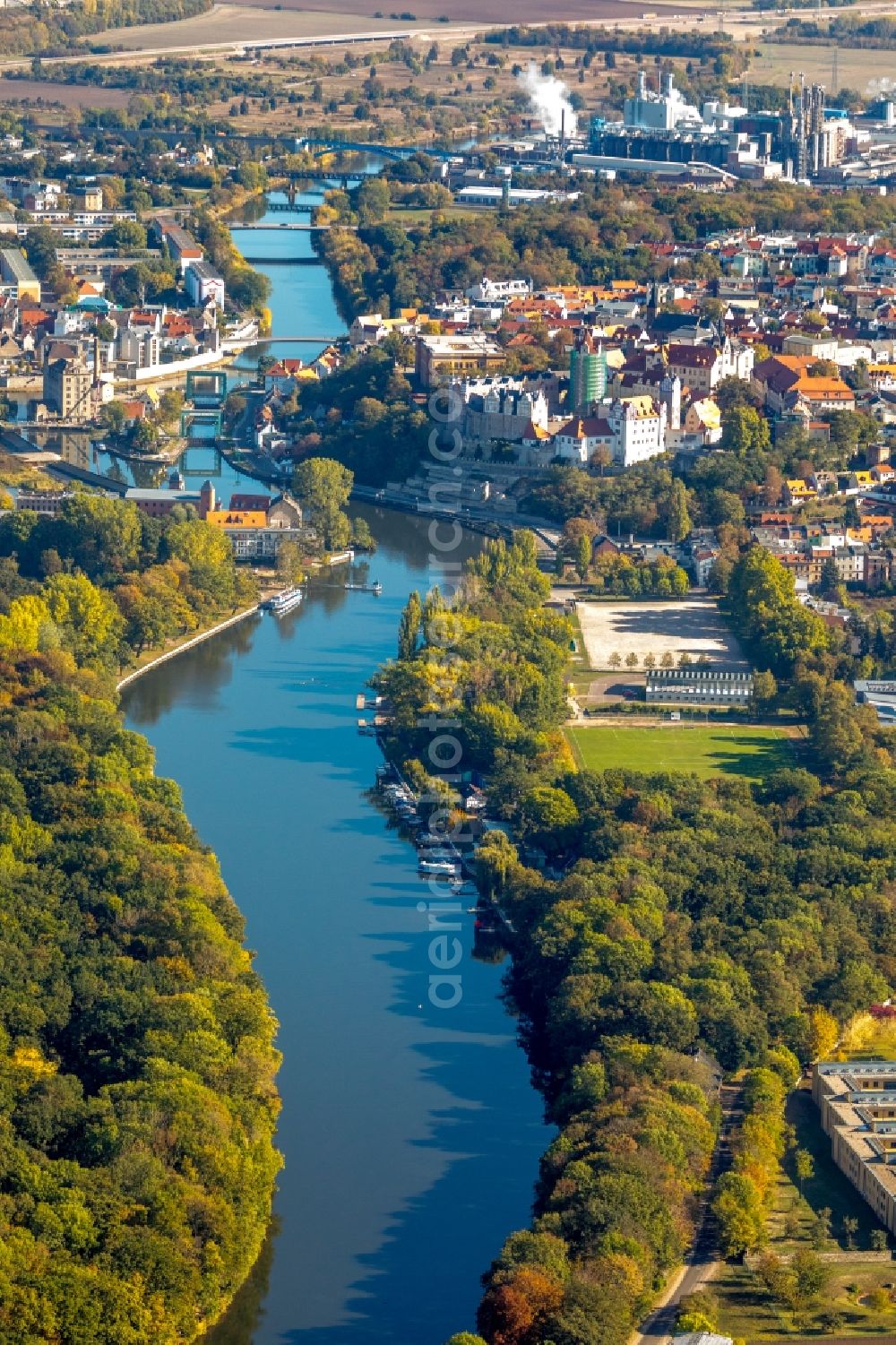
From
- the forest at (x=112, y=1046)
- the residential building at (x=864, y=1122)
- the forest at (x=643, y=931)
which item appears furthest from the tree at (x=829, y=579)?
the residential building at (x=864, y=1122)

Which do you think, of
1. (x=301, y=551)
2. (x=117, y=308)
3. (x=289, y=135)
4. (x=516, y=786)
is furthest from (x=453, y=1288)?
(x=289, y=135)

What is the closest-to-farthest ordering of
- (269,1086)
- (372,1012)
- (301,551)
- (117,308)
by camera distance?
(269,1086) < (372,1012) < (301,551) < (117,308)

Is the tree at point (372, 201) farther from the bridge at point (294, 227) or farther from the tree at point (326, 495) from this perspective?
the tree at point (326, 495)

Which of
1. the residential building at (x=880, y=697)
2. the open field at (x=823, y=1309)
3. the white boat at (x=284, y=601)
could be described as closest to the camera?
the open field at (x=823, y=1309)

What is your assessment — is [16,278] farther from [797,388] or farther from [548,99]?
[548,99]

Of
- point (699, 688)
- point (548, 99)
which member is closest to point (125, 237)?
point (548, 99)

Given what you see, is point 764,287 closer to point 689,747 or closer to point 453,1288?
point 689,747

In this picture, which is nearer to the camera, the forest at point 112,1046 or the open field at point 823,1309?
the forest at point 112,1046
